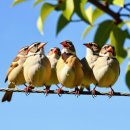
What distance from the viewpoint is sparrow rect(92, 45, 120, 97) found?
6.98 metres

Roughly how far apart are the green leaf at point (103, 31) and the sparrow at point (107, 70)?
5457 mm

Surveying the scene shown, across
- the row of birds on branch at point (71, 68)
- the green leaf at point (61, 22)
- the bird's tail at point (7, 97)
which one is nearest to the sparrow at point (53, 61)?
the row of birds on branch at point (71, 68)

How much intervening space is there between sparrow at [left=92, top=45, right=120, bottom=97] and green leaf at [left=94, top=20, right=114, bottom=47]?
5457 millimetres

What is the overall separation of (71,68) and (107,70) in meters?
0.52

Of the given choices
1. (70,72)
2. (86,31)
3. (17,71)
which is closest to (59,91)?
(70,72)

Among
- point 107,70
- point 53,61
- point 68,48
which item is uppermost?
point 68,48

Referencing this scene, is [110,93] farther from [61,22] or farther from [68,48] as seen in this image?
[61,22]

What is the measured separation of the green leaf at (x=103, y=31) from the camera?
4.58 feet

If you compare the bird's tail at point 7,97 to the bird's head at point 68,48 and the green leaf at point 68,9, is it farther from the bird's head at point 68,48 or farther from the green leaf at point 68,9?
the green leaf at point 68,9

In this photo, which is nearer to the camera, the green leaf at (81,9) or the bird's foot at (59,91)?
the green leaf at (81,9)

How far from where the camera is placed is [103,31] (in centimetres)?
140

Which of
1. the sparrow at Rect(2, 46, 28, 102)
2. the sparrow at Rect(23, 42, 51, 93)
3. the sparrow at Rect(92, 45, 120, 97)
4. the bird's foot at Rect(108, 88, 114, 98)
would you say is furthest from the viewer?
the sparrow at Rect(2, 46, 28, 102)

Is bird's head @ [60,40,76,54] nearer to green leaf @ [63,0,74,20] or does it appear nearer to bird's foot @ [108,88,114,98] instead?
bird's foot @ [108,88,114,98]

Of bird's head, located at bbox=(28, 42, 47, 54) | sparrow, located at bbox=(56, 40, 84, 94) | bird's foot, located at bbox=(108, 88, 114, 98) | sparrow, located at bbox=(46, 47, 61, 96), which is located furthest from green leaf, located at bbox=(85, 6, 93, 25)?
bird's head, located at bbox=(28, 42, 47, 54)
